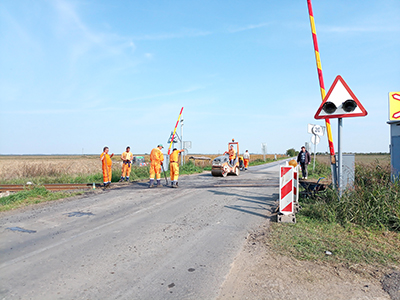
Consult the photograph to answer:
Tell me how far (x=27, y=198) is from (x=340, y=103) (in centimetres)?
1001

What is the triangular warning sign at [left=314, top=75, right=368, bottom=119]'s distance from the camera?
6.60 metres

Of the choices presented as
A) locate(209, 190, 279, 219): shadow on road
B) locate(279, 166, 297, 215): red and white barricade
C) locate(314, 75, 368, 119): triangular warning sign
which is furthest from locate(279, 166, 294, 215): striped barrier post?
locate(314, 75, 368, 119): triangular warning sign

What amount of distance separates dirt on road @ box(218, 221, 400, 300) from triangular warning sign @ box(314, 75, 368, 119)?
11.5 feet

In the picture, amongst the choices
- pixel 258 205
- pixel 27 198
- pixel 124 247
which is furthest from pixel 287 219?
pixel 27 198

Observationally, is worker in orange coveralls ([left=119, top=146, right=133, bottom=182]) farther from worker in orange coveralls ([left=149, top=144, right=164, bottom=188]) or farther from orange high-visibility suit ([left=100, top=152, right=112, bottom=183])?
worker in orange coveralls ([left=149, top=144, right=164, bottom=188])

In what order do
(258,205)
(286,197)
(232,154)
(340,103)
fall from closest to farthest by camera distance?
(340,103) → (286,197) → (258,205) → (232,154)

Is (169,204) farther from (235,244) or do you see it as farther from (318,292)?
(318,292)

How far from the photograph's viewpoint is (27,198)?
35.3ft

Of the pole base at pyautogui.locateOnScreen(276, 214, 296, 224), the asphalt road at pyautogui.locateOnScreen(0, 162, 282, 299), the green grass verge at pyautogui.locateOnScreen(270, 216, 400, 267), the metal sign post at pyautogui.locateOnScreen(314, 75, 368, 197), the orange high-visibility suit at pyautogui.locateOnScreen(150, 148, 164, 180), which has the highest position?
the metal sign post at pyautogui.locateOnScreen(314, 75, 368, 197)

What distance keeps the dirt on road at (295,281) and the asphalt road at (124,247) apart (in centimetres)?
23

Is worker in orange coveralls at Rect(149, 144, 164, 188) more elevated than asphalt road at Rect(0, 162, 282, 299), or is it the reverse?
worker in orange coveralls at Rect(149, 144, 164, 188)

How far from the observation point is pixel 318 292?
3.65m

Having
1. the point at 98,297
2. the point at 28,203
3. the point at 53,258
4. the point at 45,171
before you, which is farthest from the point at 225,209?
the point at 45,171

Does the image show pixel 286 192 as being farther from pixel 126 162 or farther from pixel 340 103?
pixel 126 162
